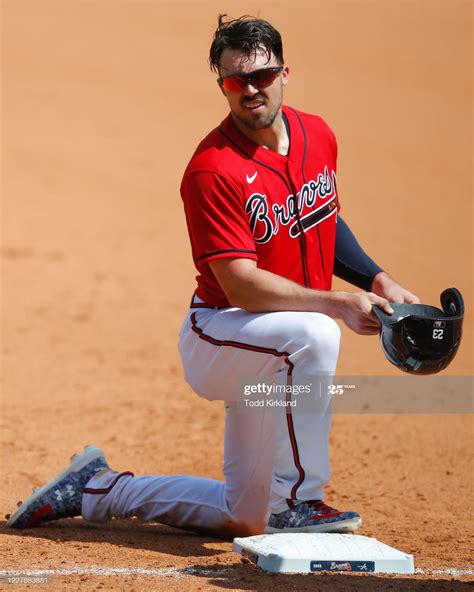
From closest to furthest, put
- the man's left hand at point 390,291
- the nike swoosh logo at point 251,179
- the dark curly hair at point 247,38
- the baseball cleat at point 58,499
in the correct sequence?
the nike swoosh logo at point 251,179, the dark curly hair at point 247,38, the man's left hand at point 390,291, the baseball cleat at point 58,499

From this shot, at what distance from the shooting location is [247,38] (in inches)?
158

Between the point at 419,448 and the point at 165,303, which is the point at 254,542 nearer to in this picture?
the point at 419,448

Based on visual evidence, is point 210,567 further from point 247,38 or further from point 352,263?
point 247,38

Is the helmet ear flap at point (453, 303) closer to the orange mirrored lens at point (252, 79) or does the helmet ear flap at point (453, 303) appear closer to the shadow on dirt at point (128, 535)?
the orange mirrored lens at point (252, 79)

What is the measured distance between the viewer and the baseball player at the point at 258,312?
3.72 meters

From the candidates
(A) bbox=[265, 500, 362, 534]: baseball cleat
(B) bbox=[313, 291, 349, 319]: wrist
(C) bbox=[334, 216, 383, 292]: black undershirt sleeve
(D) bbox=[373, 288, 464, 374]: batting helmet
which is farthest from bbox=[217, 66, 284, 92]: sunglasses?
(A) bbox=[265, 500, 362, 534]: baseball cleat

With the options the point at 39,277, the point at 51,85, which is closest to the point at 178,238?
the point at 39,277

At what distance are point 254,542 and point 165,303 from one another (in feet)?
19.9

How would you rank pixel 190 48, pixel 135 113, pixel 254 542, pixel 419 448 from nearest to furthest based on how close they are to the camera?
pixel 254 542, pixel 419 448, pixel 135 113, pixel 190 48

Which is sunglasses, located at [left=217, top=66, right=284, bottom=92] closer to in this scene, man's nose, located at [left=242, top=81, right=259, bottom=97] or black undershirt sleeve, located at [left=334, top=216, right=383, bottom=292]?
man's nose, located at [left=242, top=81, right=259, bottom=97]

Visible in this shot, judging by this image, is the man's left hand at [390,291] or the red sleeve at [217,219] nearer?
the red sleeve at [217,219]

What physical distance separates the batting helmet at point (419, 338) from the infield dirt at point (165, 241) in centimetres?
72

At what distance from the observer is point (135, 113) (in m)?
17.0

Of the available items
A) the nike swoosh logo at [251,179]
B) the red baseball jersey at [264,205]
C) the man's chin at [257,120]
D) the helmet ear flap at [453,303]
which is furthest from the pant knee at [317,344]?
the man's chin at [257,120]
